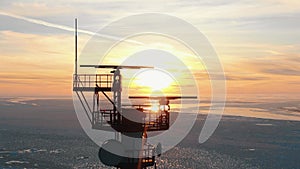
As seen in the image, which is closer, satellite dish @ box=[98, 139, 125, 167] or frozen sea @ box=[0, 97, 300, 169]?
satellite dish @ box=[98, 139, 125, 167]

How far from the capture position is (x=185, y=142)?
157 m

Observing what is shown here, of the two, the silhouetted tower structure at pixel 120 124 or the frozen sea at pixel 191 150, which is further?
the frozen sea at pixel 191 150

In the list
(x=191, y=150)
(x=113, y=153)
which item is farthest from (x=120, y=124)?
(x=191, y=150)

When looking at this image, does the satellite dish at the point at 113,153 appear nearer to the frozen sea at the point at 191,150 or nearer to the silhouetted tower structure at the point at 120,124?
the silhouetted tower structure at the point at 120,124

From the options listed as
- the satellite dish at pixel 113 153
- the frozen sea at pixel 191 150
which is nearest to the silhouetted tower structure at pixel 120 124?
the satellite dish at pixel 113 153

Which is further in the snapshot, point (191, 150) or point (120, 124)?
point (191, 150)

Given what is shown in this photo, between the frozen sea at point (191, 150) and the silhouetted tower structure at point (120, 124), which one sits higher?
the silhouetted tower structure at point (120, 124)

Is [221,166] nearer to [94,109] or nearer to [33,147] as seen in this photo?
[33,147]

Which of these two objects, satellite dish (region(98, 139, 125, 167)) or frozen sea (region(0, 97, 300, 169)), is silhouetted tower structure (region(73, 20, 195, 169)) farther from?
frozen sea (region(0, 97, 300, 169))

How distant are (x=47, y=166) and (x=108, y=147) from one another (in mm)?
89863

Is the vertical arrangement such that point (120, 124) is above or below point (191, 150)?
above

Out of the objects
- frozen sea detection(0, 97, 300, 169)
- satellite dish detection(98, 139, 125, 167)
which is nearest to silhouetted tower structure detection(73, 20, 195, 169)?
satellite dish detection(98, 139, 125, 167)

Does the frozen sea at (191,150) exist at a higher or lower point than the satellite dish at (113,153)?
lower

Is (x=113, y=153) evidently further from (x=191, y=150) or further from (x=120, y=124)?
(x=191, y=150)
